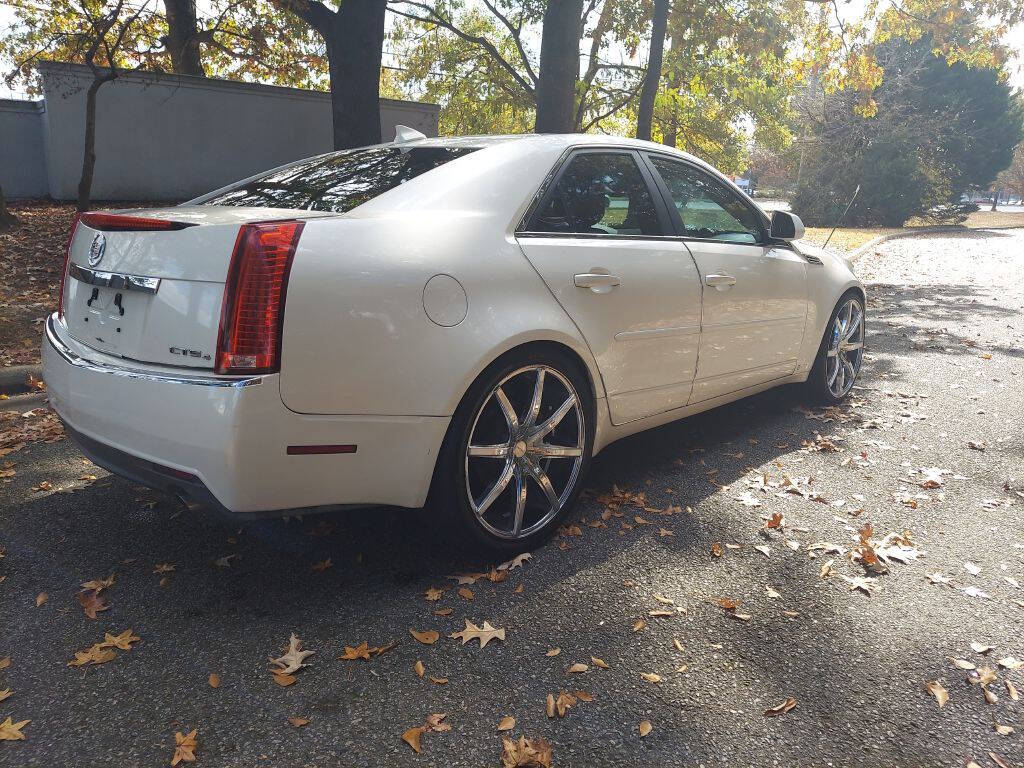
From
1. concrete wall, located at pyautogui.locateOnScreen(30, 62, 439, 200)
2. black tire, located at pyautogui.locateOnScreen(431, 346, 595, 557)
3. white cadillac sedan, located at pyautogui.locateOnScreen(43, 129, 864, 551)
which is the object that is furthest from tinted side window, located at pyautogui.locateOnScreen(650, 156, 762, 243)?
concrete wall, located at pyautogui.locateOnScreen(30, 62, 439, 200)

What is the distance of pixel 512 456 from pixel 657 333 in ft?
3.44

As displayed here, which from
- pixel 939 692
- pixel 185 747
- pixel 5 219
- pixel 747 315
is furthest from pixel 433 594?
pixel 5 219

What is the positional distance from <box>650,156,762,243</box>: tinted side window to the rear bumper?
2098 millimetres

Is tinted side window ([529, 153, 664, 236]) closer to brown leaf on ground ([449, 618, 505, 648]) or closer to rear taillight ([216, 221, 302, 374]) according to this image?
rear taillight ([216, 221, 302, 374])

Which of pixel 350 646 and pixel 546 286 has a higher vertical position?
pixel 546 286

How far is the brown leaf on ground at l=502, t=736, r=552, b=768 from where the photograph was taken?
2.25 meters

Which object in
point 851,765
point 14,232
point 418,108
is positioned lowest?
point 851,765

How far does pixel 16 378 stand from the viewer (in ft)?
19.7

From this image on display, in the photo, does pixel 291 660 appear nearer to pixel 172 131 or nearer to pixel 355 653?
pixel 355 653

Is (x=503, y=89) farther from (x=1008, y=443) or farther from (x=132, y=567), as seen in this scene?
(x=132, y=567)

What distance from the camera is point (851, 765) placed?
2.30m

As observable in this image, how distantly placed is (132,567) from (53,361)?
0.87 meters

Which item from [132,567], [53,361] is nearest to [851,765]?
[132,567]

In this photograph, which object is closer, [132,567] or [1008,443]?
[132,567]
